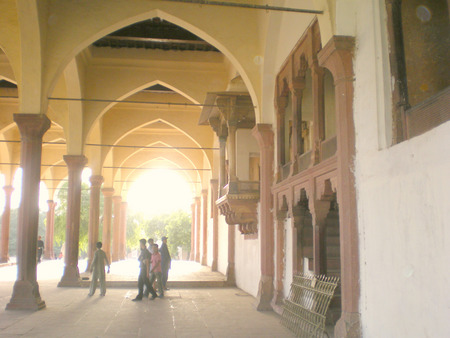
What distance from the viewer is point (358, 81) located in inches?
250

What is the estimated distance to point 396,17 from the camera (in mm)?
5934

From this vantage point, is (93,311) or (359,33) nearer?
(359,33)

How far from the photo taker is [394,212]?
529cm

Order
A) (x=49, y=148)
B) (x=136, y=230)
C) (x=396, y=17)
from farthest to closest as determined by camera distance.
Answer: (x=136, y=230)
(x=49, y=148)
(x=396, y=17)

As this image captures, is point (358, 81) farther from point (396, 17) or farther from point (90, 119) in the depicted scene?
point (90, 119)

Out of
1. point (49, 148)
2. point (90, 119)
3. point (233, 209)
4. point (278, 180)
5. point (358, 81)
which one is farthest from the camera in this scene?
point (49, 148)

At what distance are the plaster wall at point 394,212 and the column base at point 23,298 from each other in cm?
687

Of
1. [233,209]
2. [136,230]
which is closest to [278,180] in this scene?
[233,209]

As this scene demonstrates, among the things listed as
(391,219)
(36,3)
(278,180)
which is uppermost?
(36,3)

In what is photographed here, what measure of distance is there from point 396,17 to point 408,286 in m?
3.21

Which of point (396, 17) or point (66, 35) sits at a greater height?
point (66, 35)

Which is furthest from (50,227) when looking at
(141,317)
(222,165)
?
(141,317)

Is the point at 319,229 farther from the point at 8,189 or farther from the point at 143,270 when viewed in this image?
the point at 8,189

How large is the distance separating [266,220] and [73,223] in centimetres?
690
